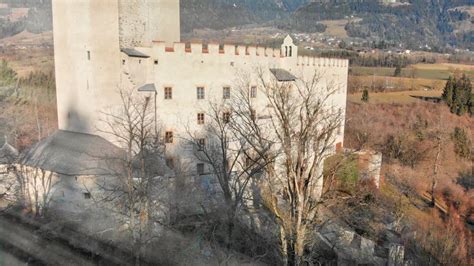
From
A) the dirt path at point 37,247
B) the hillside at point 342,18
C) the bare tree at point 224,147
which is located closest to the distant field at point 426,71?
the hillside at point 342,18

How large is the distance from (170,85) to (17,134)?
8.79 meters

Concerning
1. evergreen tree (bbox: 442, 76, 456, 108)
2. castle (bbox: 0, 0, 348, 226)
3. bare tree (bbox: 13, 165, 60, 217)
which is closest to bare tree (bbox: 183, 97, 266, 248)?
castle (bbox: 0, 0, 348, 226)

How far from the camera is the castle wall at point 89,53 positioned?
11.8 metres

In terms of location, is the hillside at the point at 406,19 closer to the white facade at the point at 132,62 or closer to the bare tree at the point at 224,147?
the white facade at the point at 132,62

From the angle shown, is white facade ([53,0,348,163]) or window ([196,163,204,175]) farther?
window ([196,163,204,175])

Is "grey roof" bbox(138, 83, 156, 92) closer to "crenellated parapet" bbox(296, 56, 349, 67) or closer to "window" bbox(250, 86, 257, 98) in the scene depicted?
"window" bbox(250, 86, 257, 98)

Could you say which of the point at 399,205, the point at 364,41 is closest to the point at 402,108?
the point at 364,41

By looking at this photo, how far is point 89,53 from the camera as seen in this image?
1199 centimetres

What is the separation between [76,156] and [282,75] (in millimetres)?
7683

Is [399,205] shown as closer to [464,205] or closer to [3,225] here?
[464,205]

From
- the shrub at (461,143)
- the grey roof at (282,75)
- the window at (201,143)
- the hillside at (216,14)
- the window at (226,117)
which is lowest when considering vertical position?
the shrub at (461,143)

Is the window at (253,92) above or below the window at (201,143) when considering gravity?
above

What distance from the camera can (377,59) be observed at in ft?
107

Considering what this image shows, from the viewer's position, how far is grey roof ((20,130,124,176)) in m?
10.9
